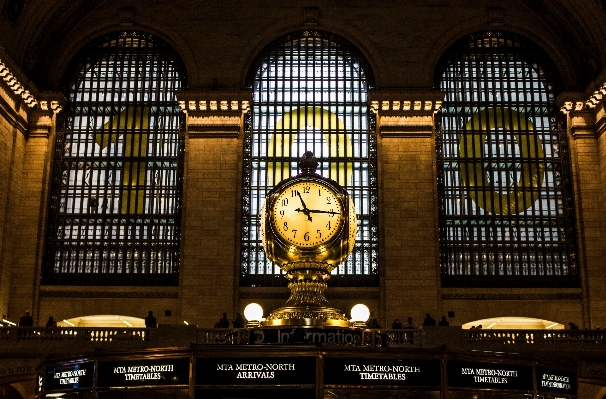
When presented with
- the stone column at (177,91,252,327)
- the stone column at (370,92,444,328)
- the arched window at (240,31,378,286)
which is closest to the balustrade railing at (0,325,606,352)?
the stone column at (370,92,444,328)

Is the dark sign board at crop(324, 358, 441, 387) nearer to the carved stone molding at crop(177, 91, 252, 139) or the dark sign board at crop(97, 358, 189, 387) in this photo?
the dark sign board at crop(97, 358, 189, 387)

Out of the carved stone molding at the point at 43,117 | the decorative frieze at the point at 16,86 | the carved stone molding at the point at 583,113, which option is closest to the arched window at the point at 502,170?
the carved stone molding at the point at 583,113

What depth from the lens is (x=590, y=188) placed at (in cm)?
3088

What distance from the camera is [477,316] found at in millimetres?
29531

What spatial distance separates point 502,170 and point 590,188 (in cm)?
321

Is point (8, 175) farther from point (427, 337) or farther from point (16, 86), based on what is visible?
point (427, 337)

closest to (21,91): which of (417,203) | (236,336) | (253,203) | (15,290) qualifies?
(15,290)

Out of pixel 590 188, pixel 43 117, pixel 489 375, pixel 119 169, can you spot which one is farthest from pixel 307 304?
pixel 43 117

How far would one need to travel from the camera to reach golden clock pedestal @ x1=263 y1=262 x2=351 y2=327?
4168 mm

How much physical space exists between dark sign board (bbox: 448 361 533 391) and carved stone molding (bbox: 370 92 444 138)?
91.1 ft

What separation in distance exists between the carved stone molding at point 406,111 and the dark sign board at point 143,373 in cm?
2790

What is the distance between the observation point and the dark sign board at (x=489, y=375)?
11.0ft

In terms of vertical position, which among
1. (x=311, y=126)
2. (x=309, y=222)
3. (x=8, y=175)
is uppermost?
(x=311, y=126)

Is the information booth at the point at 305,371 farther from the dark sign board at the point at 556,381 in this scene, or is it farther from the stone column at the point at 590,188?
the stone column at the point at 590,188
